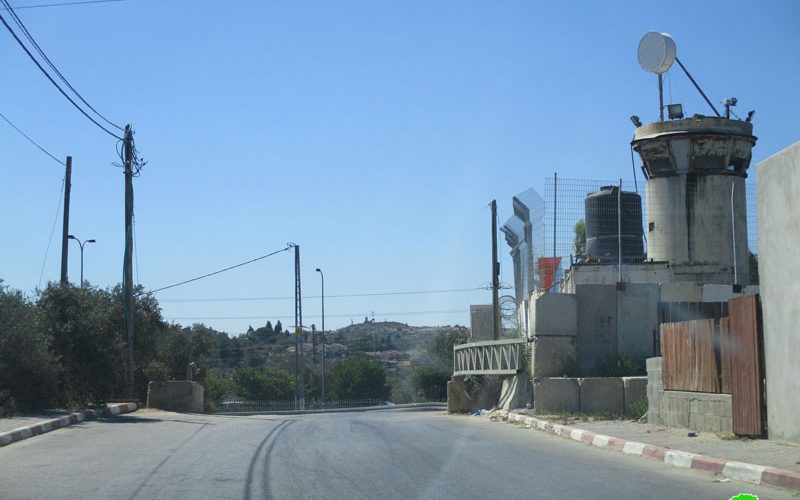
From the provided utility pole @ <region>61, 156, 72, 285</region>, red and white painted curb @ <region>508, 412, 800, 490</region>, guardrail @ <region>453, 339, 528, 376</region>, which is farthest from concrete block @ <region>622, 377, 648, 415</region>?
utility pole @ <region>61, 156, 72, 285</region>

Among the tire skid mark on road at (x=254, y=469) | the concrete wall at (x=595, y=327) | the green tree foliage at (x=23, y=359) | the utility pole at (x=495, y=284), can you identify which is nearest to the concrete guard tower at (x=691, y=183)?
the concrete wall at (x=595, y=327)

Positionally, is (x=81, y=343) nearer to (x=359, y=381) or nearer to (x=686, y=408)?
(x=686, y=408)

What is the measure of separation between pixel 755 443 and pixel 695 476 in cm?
236

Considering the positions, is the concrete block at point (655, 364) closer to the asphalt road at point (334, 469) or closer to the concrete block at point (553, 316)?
the asphalt road at point (334, 469)

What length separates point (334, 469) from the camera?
10.6 m

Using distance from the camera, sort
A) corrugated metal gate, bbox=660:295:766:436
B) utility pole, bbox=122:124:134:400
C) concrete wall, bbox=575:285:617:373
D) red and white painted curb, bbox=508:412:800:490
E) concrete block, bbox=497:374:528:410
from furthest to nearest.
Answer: utility pole, bbox=122:124:134:400
concrete block, bbox=497:374:528:410
concrete wall, bbox=575:285:617:373
corrugated metal gate, bbox=660:295:766:436
red and white painted curb, bbox=508:412:800:490

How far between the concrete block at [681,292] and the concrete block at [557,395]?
4224 millimetres

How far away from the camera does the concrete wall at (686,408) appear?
520 inches

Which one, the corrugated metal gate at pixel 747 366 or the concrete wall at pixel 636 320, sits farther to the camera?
the concrete wall at pixel 636 320

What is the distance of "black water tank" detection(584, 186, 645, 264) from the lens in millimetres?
26950

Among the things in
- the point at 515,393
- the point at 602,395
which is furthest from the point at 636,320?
the point at 515,393

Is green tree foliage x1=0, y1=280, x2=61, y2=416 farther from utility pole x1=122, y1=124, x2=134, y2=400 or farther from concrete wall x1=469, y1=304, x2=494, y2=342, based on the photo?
concrete wall x1=469, y1=304, x2=494, y2=342

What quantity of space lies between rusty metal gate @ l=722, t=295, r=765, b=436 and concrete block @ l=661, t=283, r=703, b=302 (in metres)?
9.35

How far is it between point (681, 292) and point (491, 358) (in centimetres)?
570
